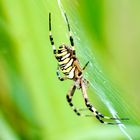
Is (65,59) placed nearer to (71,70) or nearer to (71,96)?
(71,70)

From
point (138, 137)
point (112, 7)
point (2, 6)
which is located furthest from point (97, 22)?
point (138, 137)

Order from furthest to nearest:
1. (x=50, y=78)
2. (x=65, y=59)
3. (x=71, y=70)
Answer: (x=50, y=78)
(x=71, y=70)
(x=65, y=59)

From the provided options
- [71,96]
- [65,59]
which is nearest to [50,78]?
[71,96]

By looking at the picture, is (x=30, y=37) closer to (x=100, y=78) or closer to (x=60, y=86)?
(x=60, y=86)

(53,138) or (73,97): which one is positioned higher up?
(73,97)

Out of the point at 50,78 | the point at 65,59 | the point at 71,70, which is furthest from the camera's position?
the point at 50,78

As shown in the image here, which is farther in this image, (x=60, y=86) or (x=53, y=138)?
(x=60, y=86)

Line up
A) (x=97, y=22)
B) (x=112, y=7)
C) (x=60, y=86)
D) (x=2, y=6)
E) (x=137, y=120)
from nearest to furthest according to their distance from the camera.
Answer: (x=137, y=120) < (x=2, y=6) < (x=60, y=86) < (x=97, y=22) < (x=112, y=7)
